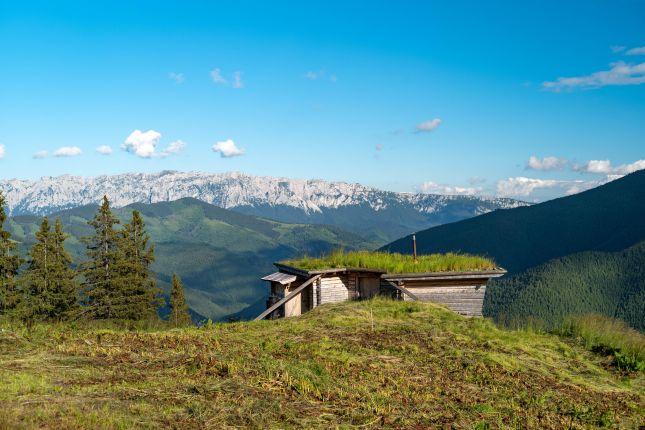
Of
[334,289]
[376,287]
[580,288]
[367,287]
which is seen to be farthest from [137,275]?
[580,288]

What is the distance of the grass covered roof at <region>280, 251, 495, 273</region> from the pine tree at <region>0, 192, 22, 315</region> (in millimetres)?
28492

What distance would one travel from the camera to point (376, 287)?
20500 millimetres

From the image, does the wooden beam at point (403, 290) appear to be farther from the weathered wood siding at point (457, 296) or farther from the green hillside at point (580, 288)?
the green hillside at point (580, 288)

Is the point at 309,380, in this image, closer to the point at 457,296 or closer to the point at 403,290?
the point at 403,290

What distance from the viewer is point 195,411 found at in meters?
6.50

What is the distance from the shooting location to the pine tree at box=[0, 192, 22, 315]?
37.3m

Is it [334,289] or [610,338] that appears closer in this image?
[610,338]

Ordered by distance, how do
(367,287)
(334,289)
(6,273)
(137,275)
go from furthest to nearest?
(137,275), (6,273), (367,287), (334,289)

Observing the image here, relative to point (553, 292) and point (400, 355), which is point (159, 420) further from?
point (553, 292)

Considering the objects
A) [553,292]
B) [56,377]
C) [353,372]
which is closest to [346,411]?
[353,372]

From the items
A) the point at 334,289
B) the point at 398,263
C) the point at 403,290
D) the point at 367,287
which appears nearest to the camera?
the point at 403,290

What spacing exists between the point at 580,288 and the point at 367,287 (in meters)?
154

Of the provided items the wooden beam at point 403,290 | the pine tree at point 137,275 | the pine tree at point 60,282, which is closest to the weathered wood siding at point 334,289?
the wooden beam at point 403,290

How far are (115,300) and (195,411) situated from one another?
135 ft
